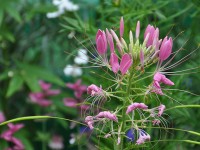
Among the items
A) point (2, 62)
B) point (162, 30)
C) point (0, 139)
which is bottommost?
point (0, 139)

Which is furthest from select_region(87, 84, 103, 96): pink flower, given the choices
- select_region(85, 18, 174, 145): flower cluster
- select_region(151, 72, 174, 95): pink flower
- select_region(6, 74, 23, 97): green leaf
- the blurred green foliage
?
select_region(6, 74, 23, 97): green leaf

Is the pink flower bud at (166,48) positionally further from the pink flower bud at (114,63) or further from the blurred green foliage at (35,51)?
the blurred green foliage at (35,51)

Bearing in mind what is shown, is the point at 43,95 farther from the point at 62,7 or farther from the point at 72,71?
the point at 62,7

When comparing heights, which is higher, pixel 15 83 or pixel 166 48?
pixel 166 48

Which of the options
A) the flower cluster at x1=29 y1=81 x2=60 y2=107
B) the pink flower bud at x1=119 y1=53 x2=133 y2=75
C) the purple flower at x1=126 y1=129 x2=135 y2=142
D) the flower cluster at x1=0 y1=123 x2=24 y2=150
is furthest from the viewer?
the flower cluster at x1=29 y1=81 x2=60 y2=107

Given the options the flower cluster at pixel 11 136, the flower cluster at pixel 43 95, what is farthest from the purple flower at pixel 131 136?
the flower cluster at pixel 43 95

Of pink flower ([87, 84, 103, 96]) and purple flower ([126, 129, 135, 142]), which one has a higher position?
pink flower ([87, 84, 103, 96])

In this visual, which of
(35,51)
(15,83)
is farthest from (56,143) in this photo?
(35,51)

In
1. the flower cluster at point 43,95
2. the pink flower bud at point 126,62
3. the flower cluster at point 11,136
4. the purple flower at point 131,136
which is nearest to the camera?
the pink flower bud at point 126,62

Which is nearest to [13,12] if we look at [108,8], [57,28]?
[57,28]

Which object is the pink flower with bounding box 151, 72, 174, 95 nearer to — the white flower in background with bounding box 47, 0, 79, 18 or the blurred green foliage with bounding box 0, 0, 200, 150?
the blurred green foliage with bounding box 0, 0, 200, 150

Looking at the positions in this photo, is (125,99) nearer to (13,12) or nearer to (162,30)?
(162,30)
